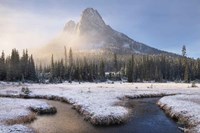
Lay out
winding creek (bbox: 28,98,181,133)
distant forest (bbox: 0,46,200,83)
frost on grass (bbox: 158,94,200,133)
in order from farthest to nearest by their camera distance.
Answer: distant forest (bbox: 0,46,200,83)
winding creek (bbox: 28,98,181,133)
frost on grass (bbox: 158,94,200,133)

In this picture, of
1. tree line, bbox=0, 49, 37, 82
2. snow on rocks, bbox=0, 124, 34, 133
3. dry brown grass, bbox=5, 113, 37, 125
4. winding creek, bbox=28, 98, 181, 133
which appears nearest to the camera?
snow on rocks, bbox=0, 124, 34, 133

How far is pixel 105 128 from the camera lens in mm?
32500

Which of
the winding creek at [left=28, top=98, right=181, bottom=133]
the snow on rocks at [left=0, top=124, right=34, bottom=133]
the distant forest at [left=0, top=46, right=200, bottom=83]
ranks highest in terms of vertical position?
the distant forest at [left=0, top=46, right=200, bottom=83]

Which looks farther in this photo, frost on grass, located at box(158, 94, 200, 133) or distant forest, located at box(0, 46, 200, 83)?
distant forest, located at box(0, 46, 200, 83)

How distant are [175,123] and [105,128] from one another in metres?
9.21

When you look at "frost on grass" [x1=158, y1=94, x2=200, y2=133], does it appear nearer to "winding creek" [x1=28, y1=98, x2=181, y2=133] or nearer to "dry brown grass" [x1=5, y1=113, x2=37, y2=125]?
"winding creek" [x1=28, y1=98, x2=181, y2=133]

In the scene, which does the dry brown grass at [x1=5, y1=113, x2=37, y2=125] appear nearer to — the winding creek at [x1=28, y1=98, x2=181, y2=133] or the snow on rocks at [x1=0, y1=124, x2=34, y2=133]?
the winding creek at [x1=28, y1=98, x2=181, y2=133]

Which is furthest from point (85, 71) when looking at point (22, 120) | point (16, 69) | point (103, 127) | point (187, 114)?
point (103, 127)

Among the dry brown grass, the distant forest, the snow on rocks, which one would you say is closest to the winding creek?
the dry brown grass

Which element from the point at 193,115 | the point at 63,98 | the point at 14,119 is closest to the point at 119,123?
the point at 193,115

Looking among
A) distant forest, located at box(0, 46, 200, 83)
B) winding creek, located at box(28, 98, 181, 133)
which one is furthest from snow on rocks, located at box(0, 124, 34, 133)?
distant forest, located at box(0, 46, 200, 83)

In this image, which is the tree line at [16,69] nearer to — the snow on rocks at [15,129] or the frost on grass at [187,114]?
the frost on grass at [187,114]

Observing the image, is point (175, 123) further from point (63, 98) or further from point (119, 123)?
point (63, 98)

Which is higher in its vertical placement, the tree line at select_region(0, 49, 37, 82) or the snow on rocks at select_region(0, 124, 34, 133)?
the tree line at select_region(0, 49, 37, 82)
